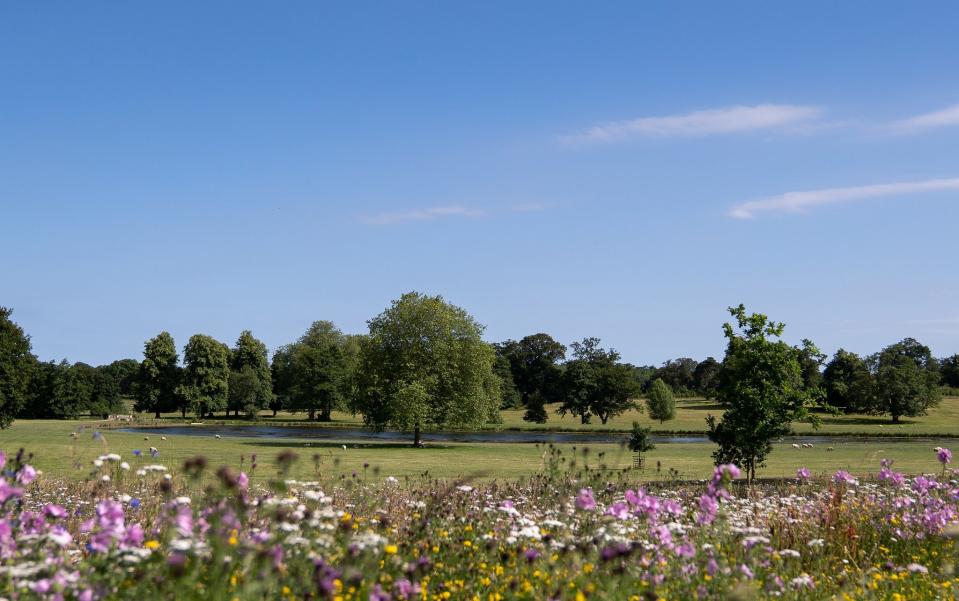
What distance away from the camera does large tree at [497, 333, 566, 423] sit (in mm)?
133750

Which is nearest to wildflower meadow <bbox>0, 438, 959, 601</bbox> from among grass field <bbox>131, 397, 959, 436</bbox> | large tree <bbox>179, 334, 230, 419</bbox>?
grass field <bbox>131, 397, 959, 436</bbox>

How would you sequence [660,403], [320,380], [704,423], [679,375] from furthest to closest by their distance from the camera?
[679,375] < [320,380] < [704,423] < [660,403]

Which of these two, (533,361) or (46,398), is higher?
(533,361)

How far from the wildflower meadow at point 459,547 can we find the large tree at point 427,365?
39.2 meters

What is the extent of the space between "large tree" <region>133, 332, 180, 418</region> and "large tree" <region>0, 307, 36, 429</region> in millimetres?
47187

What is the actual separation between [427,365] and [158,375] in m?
61.8

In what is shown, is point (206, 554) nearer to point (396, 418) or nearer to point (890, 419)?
point (396, 418)

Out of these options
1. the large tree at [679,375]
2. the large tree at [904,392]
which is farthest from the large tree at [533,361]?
the large tree at [904,392]

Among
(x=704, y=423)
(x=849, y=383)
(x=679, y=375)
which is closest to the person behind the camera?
(x=704, y=423)

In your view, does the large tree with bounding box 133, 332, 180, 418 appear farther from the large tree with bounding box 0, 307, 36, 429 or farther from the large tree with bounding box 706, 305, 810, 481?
the large tree with bounding box 706, 305, 810, 481

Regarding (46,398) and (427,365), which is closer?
(427,365)

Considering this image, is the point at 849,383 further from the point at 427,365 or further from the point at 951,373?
the point at 427,365

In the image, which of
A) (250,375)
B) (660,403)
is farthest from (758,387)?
(250,375)

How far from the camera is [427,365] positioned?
5284 centimetres
